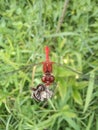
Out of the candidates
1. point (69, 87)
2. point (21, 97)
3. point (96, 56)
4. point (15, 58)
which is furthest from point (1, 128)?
point (96, 56)

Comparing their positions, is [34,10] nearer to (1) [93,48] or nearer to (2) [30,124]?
(1) [93,48]

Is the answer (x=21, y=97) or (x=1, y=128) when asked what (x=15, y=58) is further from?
(x=1, y=128)

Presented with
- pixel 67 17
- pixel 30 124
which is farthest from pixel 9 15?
pixel 30 124

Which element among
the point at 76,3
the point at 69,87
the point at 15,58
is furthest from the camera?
the point at 76,3

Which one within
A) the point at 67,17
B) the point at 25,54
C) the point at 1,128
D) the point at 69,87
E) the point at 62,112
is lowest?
the point at 1,128

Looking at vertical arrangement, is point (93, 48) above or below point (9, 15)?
below

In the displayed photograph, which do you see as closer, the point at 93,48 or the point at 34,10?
the point at 93,48

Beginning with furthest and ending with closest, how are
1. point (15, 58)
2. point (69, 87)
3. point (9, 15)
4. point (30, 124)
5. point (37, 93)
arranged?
point (9, 15), point (15, 58), point (30, 124), point (69, 87), point (37, 93)
